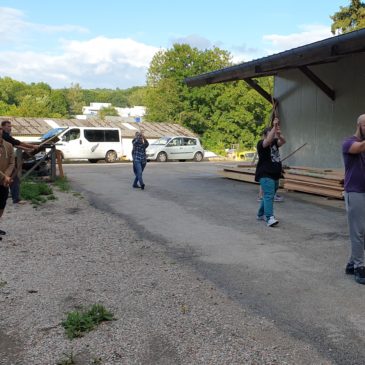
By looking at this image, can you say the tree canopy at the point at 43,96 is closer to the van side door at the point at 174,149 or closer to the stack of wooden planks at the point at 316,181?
the van side door at the point at 174,149

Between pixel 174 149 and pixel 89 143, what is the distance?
5606 millimetres

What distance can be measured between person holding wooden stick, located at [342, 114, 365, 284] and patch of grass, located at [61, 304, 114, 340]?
8.73 feet

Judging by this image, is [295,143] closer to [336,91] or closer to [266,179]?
[336,91]

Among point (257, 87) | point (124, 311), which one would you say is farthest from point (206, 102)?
point (124, 311)

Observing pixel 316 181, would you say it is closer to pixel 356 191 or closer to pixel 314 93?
pixel 314 93

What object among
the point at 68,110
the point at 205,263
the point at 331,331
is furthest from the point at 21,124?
the point at 68,110

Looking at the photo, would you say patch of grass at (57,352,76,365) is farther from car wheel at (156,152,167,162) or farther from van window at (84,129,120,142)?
car wheel at (156,152,167,162)

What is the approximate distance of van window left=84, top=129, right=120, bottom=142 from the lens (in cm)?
2578

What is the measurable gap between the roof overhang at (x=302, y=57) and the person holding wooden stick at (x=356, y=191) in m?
4.81

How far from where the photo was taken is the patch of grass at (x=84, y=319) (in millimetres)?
3635

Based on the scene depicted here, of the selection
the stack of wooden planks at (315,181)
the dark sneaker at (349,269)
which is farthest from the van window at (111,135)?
the dark sneaker at (349,269)

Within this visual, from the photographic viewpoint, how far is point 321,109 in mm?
13562

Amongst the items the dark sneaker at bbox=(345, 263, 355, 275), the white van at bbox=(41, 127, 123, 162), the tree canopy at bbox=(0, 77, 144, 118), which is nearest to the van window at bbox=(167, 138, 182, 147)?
the white van at bbox=(41, 127, 123, 162)

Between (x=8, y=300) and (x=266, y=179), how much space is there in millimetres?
4634
